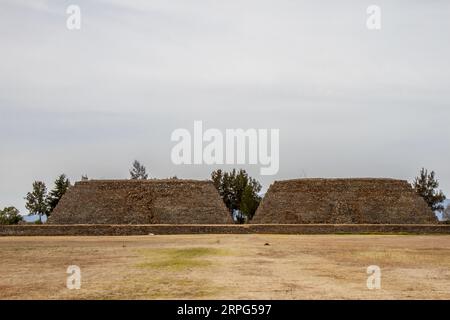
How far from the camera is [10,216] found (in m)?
63.4

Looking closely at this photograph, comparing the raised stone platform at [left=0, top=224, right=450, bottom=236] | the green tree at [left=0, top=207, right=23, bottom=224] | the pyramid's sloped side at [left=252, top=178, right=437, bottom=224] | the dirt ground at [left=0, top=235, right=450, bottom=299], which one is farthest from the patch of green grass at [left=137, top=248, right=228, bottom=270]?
the green tree at [left=0, top=207, right=23, bottom=224]

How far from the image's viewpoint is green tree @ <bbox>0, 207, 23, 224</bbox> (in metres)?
61.5

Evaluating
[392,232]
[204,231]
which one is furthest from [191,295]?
[392,232]

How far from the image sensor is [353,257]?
830 inches

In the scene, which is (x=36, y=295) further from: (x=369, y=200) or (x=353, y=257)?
(x=369, y=200)

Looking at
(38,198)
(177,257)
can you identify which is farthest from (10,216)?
(177,257)

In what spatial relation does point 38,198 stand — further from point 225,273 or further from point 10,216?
point 225,273

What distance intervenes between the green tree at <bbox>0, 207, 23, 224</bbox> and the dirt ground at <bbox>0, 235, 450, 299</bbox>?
39.5 metres

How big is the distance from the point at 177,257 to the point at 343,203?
107ft

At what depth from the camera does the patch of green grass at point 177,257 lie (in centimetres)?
1791

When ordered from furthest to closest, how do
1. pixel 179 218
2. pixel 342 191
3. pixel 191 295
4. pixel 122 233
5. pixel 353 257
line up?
pixel 342 191 → pixel 179 218 → pixel 122 233 → pixel 353 257 → pixel 191 295

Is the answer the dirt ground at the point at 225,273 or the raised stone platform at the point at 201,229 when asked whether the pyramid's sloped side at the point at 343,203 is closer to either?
the raised stone platform at the point at 201,229

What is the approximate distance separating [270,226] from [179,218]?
9.67 meters

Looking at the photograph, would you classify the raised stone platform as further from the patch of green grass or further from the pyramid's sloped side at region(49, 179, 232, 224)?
the patch of green grass
